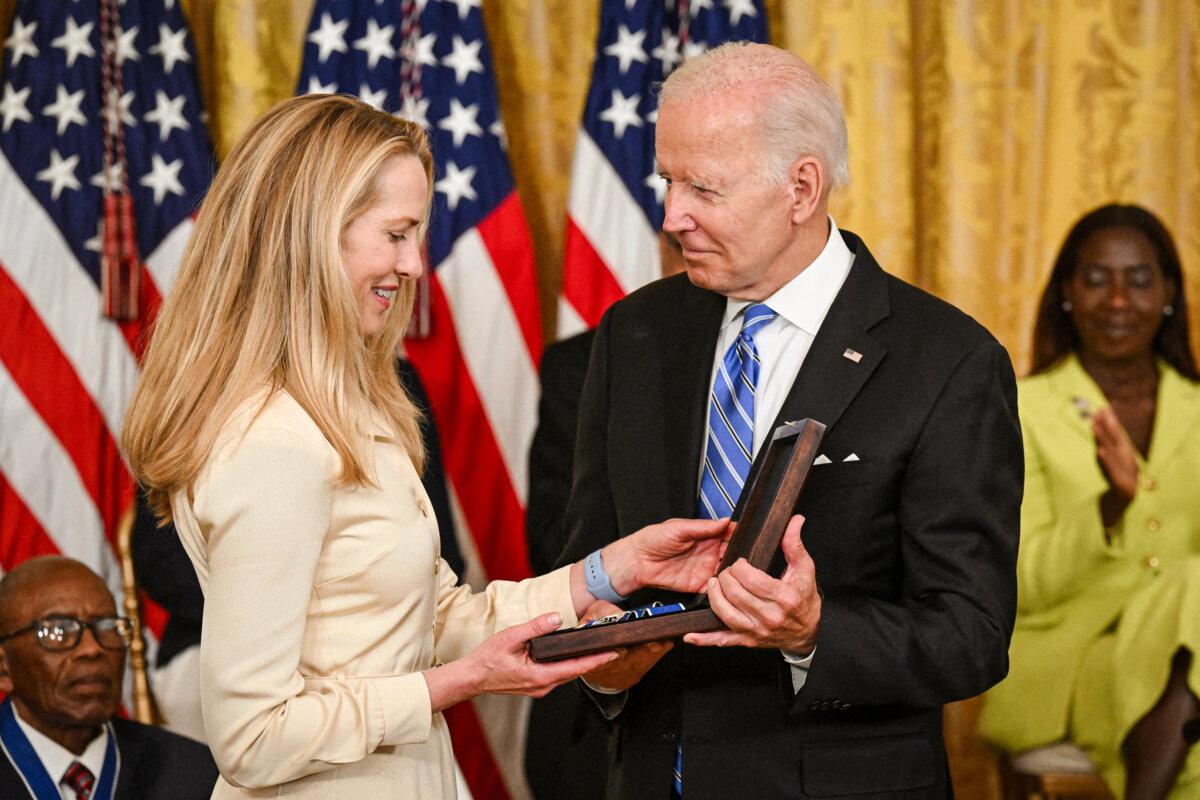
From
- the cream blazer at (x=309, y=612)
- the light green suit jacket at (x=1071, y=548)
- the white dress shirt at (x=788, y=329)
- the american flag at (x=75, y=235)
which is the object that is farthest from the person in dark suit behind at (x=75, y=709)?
the light green suit jacket at (x=1071, y=548)

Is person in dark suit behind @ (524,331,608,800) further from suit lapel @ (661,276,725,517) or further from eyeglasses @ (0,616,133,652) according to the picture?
suit lapel @ (661,276,725,517)

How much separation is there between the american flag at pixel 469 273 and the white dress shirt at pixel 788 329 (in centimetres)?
222

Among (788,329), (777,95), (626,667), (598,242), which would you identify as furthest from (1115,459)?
(626,667)

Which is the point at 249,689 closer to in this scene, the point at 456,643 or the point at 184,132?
the point at 456,643

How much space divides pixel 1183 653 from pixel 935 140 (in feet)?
6.68

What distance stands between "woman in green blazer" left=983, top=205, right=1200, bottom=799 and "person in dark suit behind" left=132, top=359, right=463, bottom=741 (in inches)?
73.4

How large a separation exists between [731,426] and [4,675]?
7.22 feet

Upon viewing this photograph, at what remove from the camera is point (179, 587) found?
3920 mm

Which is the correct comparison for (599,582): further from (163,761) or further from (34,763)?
(34,763)

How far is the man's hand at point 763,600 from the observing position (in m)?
1.97

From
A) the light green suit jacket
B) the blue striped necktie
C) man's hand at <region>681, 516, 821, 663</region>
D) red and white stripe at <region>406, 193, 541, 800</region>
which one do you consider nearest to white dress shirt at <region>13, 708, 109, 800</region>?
red and white stripe at <region>406, 193, 541, 800</region>

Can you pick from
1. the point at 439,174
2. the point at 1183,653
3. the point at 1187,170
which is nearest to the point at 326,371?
the point at 439,174

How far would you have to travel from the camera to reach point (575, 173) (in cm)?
465

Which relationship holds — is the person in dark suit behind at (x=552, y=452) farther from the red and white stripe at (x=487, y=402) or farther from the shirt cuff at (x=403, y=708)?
the shirt cuff at (x=403, y=708)
